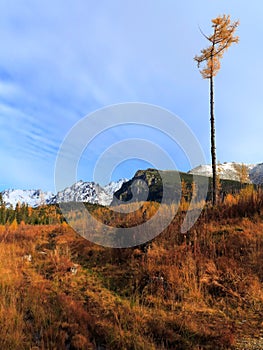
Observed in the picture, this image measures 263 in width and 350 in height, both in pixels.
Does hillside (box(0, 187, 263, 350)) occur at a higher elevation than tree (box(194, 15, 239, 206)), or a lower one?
lower

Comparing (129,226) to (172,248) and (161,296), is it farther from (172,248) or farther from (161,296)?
(161,296)

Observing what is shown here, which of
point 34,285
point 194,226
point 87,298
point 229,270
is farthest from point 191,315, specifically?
point 194,226

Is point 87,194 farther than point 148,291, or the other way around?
point 87,194

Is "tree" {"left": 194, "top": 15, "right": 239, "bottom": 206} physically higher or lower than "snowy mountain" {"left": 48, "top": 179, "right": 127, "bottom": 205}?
higher

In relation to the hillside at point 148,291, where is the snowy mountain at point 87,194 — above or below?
above

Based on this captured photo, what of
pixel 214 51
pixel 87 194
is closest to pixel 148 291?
pixel 87 194

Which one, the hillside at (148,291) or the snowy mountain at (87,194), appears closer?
the hillside at (148,291)

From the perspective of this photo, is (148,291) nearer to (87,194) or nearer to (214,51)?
(87,194)

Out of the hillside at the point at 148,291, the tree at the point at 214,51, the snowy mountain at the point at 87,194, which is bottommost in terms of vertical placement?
the hillside at the point at 148,291

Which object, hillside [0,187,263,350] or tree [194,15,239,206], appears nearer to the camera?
hillside [0,187,263,350]

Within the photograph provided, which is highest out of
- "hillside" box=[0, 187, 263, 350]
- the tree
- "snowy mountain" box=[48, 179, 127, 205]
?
the tree

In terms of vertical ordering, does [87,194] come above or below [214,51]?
below

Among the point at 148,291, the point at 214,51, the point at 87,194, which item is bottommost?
the point at 148,291

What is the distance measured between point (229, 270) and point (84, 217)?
27.4 ft
